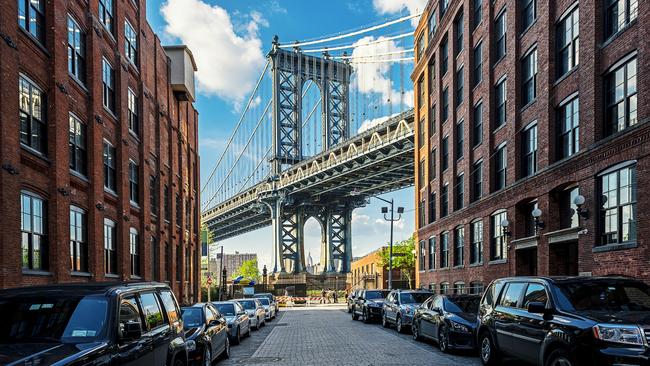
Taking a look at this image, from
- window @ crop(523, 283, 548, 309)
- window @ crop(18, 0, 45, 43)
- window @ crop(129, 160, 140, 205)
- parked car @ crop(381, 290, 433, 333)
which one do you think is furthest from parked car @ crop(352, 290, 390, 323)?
window @ crop(18, 0, 45, 43)

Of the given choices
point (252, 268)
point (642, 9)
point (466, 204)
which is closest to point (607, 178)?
point (642, 9)

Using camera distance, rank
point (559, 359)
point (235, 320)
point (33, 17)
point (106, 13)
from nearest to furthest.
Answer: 1. point (559, 359)
2. point (33, 17)
3. point (235, 320)
4. point (106, 13)

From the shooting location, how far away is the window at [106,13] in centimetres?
2129

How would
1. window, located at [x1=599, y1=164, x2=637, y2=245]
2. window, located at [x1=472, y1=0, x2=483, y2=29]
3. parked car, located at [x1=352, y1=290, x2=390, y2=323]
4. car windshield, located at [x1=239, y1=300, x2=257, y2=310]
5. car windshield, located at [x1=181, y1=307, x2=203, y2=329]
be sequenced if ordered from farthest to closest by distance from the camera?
window, located at [x1=472, y1=0, x2=483, y2=29] < parked car, located at [x1=352, y1=290, x2=390, y2=323] < car windshield, located at [x1=239, y1=300, x2=257, y2=310] < window, located at [x1=599, y1=164, x2=637, y2=245] < car windshield, located at [x1=181, y1=307, x2=203, y2=329]

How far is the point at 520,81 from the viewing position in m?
24.1

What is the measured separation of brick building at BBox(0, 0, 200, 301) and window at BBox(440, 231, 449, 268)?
15.0 metres

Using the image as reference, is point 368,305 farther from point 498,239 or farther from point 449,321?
point 449,321

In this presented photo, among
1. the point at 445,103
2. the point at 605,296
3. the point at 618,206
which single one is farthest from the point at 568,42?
the point at 445,103

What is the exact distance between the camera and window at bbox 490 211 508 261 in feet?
83.2

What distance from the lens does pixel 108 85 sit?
21.6 metres

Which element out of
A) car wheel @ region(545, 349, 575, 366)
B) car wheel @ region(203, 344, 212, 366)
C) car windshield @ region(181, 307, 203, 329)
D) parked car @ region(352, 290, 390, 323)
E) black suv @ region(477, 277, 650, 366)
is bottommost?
parked car @ region(352, 290, 390, 323)

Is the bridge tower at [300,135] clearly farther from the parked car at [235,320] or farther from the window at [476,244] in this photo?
the parked car at [235,320]

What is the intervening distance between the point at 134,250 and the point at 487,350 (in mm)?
16720

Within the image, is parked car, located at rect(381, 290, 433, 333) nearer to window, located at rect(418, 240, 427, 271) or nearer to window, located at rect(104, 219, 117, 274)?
window, located at rect(104, 219, 117, 274)
